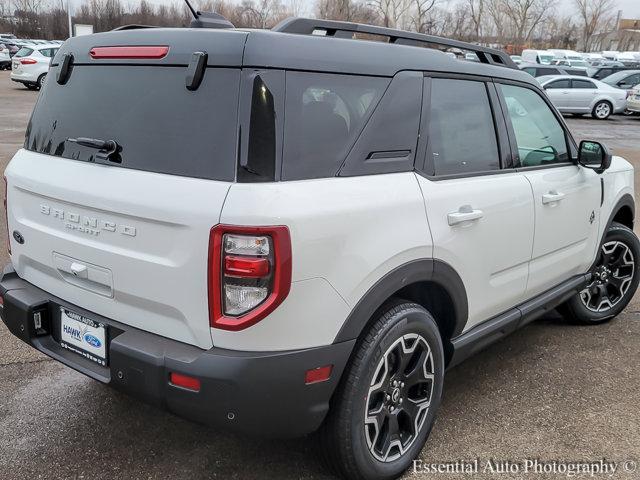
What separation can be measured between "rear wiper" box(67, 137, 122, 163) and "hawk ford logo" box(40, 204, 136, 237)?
0.81 feet

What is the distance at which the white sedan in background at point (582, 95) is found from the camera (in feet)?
66.7

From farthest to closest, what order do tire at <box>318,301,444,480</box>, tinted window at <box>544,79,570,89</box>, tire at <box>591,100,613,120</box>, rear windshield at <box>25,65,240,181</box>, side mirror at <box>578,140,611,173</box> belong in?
tire at <box>591,100,613,120</box>, tinted window at <box>544,79,570,89</box>, side mirror at <box>578,140,611,173</box>, tire at <box>318,301,444,480</box>, rear windshield at <box>25,65,240,181</box>

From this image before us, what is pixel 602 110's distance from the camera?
21.1 m

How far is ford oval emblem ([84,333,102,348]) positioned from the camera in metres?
2.49

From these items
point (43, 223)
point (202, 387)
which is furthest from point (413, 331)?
point (43, 223)

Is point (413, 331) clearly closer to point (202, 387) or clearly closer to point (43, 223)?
point (202, 387)

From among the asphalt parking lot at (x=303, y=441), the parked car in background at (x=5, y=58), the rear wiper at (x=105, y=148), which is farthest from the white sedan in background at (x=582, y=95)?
the parked car in background at (x=5, y=58)

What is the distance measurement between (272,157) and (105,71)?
0.95 meters

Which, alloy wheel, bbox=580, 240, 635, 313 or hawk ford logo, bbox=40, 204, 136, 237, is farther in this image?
alloy wheel, bbox=580, 240, 635, 313

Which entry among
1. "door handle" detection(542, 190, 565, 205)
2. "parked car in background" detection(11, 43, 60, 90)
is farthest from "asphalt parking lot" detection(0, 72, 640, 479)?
"parked car in background" detection(11, 43, 60, 90)

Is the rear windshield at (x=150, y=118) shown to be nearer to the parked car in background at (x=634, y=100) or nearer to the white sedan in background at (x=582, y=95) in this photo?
the white sedan in background at (x=582, y=95)

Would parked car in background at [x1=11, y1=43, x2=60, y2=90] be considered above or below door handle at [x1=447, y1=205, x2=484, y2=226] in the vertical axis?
below

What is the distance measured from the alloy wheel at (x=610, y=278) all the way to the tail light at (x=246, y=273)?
10.2ft

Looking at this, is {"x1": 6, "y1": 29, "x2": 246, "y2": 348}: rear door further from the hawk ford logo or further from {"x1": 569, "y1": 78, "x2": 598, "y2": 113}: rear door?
{"x1": 569, "y1": 78, "x2": 598, "y2": 113}: rear door
